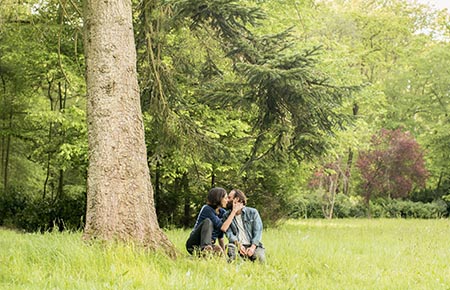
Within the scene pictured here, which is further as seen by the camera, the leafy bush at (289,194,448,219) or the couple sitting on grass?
the leafy bush at (289,194,448,219)

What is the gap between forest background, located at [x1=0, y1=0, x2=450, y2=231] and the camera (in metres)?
9.57

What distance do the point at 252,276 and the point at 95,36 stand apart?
371 cm

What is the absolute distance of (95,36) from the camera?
7441 mm

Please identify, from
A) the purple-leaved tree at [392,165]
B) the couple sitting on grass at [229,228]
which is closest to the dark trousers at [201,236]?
the couple sitting on grass at [229,228]

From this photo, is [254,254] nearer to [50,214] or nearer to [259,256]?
[259,256]

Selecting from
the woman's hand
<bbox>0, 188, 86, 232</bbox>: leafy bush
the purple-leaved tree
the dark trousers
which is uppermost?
the purple-leaved tree

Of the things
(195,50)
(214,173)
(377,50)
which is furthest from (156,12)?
(377,50)

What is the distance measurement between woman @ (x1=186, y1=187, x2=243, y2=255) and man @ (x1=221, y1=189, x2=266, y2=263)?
107 mm

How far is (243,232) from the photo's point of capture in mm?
7891

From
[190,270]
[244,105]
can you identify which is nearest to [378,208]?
[244,105]

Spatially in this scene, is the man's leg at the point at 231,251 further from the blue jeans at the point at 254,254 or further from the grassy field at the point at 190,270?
the grassy field at the point at 190,270

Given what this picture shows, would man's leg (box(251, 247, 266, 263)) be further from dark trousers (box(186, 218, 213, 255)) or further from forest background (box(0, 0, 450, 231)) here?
forest background (box(0, 0, 450, 231))

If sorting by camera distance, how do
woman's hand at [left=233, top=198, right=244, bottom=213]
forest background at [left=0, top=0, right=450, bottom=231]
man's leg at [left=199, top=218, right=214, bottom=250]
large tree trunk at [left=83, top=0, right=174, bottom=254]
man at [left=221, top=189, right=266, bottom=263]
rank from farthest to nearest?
forest background at [left=0, top=0, right=450, bottom=231] → woman's hand at [left=233, top=198, right=244, bottom=213] → man at [left=221, top=189, right=266, bottom=263] → man's leg at [left=199, top=218, right=214, bottom=250] → large tree trunk at [left=83, top=0, right=174, bottom=254]

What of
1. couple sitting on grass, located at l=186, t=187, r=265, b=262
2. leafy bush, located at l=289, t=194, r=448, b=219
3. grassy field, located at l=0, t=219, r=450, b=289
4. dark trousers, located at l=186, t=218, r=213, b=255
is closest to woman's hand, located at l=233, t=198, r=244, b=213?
couple sitting on grass, located at l=186, t=187, r=265, b=262
